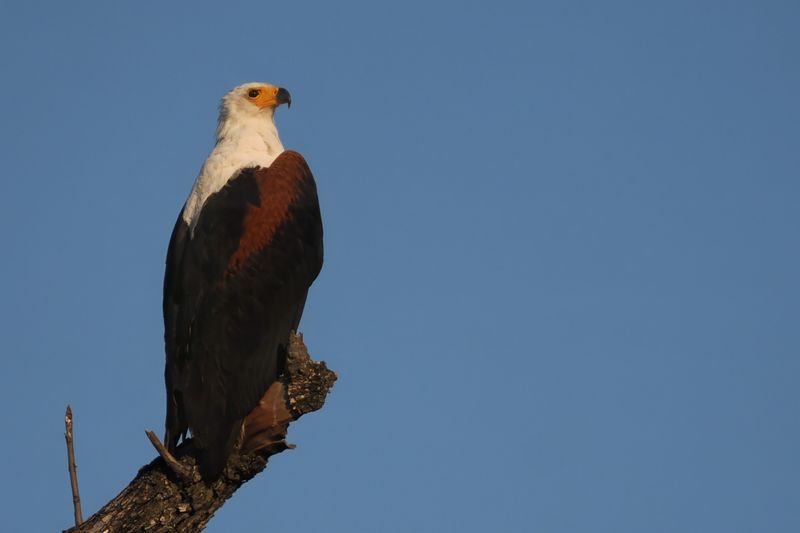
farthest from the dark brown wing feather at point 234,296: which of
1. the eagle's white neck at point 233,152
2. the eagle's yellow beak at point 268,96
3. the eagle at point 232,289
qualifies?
the eagle's yellow beak at point 268,96

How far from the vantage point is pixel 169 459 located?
5.92 meters

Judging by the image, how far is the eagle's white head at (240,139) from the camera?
7.30m

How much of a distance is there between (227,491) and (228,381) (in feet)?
2.36

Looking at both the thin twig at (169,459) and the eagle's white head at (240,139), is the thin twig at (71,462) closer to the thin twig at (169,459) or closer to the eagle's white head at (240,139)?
the thin twig at (169,459)

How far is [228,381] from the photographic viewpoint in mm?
6559

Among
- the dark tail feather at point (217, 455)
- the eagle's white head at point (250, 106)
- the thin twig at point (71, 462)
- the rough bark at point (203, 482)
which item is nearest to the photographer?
the thin twig at point (71, 462)

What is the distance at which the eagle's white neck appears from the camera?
23.8ft

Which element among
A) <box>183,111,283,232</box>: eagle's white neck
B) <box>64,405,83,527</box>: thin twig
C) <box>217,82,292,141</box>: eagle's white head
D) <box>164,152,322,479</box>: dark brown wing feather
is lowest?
<box>64,405,83,527</box>: thin twig

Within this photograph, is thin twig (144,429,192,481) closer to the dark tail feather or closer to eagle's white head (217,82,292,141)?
the dark tail feather

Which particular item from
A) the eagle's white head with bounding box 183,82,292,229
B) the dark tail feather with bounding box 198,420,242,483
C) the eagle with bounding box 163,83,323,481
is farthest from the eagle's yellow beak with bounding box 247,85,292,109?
the dark tail feather with bounding box 198,420,242,483

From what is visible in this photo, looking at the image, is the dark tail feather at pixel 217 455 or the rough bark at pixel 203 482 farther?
the dark tail feather at pixel 217 455

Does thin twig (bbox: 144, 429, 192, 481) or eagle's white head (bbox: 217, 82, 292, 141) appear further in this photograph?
eagle's white head (bbox: 217, 82, 292, 141)

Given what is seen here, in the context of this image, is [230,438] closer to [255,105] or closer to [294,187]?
[294,187]

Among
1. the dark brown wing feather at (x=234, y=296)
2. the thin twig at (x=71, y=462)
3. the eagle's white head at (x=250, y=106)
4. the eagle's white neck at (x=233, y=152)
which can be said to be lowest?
the thin twig at (x=71, y=462)
